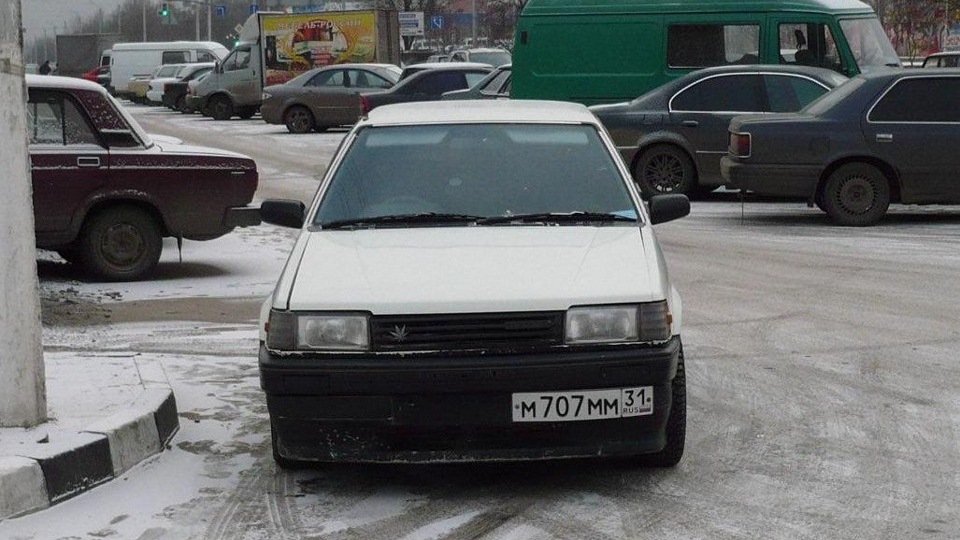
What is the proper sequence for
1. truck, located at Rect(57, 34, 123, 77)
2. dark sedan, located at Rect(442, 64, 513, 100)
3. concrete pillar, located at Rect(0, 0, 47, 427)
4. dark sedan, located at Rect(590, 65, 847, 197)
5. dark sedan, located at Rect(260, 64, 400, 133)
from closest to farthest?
concrete pillar, located at Rect(0, 0, 47, 427)
dark sedan, located at Rect(590, 65, 847, 197)
dark sedan, located at Rect(442, 64, 513, 100)
dark sedan, located at Rect(260, 64, 400, 133)
truck, located at Rect(57, 34, 123, 77)

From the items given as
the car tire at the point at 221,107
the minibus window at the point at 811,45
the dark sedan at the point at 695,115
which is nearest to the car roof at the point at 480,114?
the dark sedan at the point at 695,115

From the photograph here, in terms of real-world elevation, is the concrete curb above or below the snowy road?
above

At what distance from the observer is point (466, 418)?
211 inches

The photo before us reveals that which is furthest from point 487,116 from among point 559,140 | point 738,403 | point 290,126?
point 290,126

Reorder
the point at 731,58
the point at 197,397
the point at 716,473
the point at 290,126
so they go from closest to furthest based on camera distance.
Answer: the point at 716,473, the point at 197,397, the point at 731,58, the point at 290,126

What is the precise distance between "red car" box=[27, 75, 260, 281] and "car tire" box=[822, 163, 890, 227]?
235 inches

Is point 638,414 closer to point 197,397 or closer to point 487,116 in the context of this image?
point 487,116

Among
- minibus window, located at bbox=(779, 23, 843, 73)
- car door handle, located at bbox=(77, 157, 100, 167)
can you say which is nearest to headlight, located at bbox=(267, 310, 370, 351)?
car door handle, located at bbox=(77, 157, 100, 167)

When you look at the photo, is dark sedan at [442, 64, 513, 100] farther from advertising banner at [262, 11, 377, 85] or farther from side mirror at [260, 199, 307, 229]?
side mirror at [260, 199, 307, 229]

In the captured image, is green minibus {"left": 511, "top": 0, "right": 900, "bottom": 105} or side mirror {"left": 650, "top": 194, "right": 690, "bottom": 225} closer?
side mirror {"left": 650, "top": 194, "right": 690, "bottom": 225}

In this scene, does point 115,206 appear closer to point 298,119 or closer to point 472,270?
point 472,270

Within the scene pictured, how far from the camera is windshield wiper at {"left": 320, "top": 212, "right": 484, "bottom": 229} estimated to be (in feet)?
20.6

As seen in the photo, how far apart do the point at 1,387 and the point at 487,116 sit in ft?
7.79

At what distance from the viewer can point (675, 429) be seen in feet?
19.0
